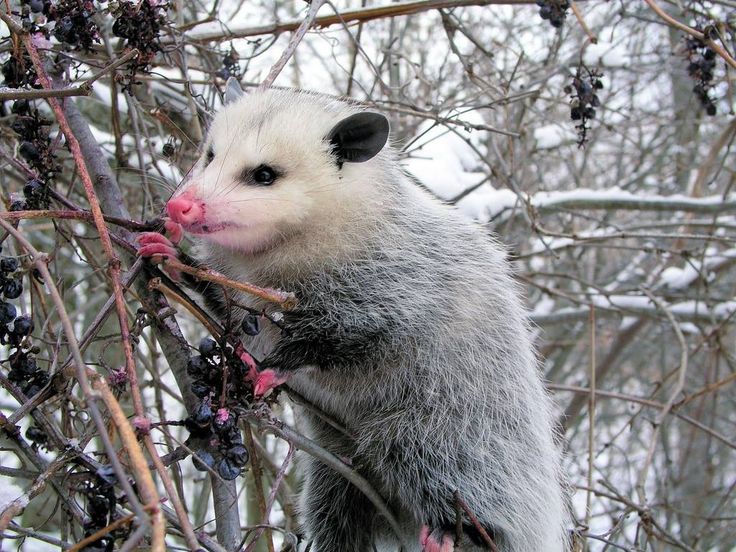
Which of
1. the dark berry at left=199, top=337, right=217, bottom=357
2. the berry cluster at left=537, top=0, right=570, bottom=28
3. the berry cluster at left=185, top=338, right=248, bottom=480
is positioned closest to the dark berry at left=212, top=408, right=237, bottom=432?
the berry cluster at left=185, top=338, right=248, bottom=480

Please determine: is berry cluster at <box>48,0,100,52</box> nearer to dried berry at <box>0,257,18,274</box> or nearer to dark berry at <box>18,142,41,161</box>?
dark berry at <box>18,142,41,161</box>

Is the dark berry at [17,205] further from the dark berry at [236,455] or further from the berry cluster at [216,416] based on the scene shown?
the dark berry at [236,455]

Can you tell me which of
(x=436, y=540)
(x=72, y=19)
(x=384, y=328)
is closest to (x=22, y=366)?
(x=72, y=19)

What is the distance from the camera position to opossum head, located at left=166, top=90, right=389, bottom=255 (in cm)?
171

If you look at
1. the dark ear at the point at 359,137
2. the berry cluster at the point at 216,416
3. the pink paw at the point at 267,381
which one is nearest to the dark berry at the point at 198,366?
the berry cluster at the point at 216,416

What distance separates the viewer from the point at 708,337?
2.89 meters

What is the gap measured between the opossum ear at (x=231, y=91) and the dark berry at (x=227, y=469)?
1.10 meters

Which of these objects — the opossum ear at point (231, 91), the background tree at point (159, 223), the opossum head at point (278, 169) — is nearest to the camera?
the background tree at point (159, 223)

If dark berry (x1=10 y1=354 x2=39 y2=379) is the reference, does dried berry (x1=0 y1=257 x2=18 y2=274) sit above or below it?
above

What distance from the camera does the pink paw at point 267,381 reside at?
61.0 inches

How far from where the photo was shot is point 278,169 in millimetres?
1843

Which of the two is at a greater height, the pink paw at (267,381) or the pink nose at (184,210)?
the pink nose at (184,210)

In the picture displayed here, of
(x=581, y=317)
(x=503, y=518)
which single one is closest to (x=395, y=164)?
(x=503, y=518)

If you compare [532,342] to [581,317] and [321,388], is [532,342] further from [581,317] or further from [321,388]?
[581,317]
